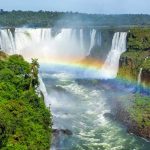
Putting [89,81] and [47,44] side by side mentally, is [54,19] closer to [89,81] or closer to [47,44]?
[47,44]

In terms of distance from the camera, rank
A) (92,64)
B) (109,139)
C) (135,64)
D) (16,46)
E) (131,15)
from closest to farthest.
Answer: (109,139), (135,64), (92,64), (16,46), (131,15)

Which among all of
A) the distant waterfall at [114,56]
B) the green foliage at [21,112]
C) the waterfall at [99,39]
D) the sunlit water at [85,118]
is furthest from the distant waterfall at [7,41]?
the green foliage at [21,112]

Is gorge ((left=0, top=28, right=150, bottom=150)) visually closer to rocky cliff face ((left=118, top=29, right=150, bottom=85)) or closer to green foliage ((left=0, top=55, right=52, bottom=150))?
rocky cliff face ((left=118, top=29, right=150, bottom=85))

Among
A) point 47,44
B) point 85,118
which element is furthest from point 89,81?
point 47,44

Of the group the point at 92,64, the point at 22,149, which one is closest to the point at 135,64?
the point at 92,64

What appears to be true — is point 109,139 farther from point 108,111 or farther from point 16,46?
point 16,46

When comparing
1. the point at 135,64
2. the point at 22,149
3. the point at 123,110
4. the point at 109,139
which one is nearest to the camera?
the point at 22,149

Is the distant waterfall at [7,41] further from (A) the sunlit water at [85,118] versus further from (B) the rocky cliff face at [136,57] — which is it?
(B) the rocky cliff face at [136,57]

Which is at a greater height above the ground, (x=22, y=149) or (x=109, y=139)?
(x=22, y=149)
